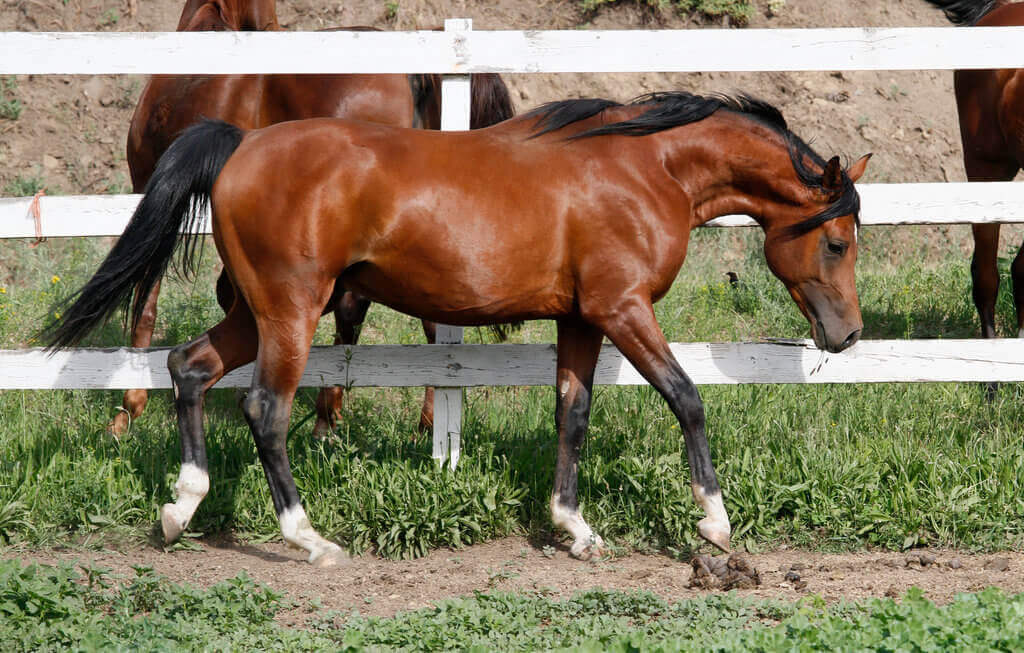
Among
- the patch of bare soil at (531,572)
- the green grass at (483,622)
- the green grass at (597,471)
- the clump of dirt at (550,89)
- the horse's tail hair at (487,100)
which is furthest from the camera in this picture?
the clump of dirt at (550,89)

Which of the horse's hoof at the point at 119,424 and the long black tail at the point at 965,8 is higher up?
the long black tail at the point at 965,8

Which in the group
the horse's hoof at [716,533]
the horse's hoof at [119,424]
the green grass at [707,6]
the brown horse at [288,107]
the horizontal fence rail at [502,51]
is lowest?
the horse's hoof at [716,533]

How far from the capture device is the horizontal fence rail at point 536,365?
188 inches

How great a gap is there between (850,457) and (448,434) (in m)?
1.90

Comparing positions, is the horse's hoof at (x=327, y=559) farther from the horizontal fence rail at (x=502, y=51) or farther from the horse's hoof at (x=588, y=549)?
the horizontal fence rail at (x=502, y=51)

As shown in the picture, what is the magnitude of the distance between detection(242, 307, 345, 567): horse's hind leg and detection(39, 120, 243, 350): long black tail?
46 cm

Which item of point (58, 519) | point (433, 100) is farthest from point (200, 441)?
point (433, 100)

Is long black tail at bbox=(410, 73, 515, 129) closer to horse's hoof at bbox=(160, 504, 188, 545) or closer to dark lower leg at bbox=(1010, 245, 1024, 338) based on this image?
horse's hoof at bbox=(160, 504, 188, 545)

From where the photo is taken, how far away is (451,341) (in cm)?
495

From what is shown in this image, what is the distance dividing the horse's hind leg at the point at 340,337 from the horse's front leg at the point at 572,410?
58.6 inches

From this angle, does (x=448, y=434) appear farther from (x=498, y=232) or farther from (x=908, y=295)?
(x=908, y=295)

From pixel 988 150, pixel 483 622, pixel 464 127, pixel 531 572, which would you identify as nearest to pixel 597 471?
pixel 531 572

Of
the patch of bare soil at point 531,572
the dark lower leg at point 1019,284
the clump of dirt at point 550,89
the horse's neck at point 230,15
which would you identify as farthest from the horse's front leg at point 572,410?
the clump of dirt at point 550,89

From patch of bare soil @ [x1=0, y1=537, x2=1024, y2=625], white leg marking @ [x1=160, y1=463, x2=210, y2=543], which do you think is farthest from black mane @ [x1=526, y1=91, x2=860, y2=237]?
white leg marking @ [x1=160, y1=463, x2=210, y2=543]
